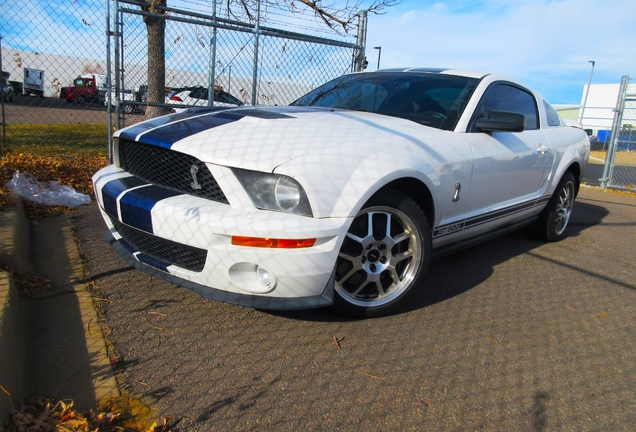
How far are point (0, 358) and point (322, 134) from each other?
177 cm

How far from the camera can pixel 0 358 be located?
71.7 inches

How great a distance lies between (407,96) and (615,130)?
7750 millimetres

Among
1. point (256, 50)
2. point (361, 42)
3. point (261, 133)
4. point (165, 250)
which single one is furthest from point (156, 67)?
point (165, 250)

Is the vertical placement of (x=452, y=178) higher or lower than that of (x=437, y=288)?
higher

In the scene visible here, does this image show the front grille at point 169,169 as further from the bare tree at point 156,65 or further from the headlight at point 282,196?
the bare tree at point 156,65

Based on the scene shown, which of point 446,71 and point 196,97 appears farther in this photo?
point 196,97

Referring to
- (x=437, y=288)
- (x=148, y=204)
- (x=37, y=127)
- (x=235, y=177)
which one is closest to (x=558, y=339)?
(x=437, y=288)

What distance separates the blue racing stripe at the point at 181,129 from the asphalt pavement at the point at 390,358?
93 cm

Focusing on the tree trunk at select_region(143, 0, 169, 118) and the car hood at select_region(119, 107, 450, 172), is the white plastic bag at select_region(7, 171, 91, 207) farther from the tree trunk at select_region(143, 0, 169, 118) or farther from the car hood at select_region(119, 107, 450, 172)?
the car hood at select_region(119, 107, 450, 172)

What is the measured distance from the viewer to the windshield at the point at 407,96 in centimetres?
344

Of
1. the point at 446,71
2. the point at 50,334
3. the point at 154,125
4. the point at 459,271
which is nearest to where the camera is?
the point at 50,334

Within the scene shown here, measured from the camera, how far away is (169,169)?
264 centimetres

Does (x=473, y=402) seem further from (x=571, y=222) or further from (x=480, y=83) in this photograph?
(x=571, y=222)

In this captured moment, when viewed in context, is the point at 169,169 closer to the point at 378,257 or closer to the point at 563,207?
the point at 378,257
